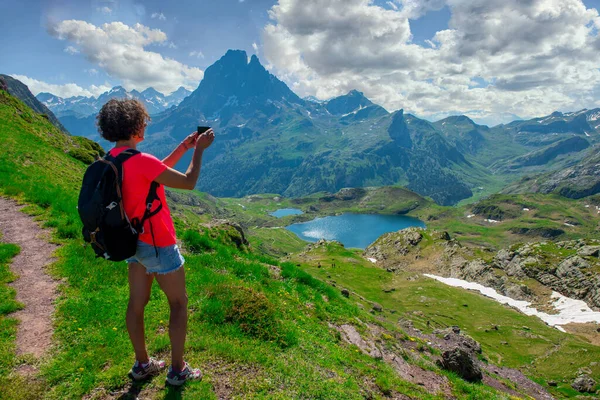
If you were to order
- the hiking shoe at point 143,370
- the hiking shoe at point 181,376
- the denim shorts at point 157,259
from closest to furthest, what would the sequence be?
the denim shorts at point 157,259
the hiking shoe at point 181,376
the hiking shoe at point 143,370

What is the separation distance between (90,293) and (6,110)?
4764 centimetres

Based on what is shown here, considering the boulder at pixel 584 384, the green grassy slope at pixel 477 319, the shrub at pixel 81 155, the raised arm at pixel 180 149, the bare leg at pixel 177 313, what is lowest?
the green grassy slope at pixel 477 319

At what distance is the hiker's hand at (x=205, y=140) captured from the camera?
24.0 ft

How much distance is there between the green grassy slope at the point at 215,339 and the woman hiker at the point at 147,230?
2.52 ft

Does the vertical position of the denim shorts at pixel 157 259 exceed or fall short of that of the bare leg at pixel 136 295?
it exceeds it

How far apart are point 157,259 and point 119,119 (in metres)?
2.91

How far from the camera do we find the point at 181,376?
7.39 m

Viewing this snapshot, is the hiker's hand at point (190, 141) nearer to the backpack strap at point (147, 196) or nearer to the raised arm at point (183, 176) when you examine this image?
the raised arm at point (183, 176)

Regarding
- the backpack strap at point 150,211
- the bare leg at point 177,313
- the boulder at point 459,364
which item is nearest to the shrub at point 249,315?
the bare leg at point 177,313

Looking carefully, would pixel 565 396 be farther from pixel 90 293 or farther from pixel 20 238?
pixel 20 238

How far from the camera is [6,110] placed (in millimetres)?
43500

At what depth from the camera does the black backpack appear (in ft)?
19.6

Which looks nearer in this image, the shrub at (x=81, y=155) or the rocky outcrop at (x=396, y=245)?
the shrub at (x=81, y=155)

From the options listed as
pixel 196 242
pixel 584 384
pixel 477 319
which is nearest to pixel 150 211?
pixel 196 242
